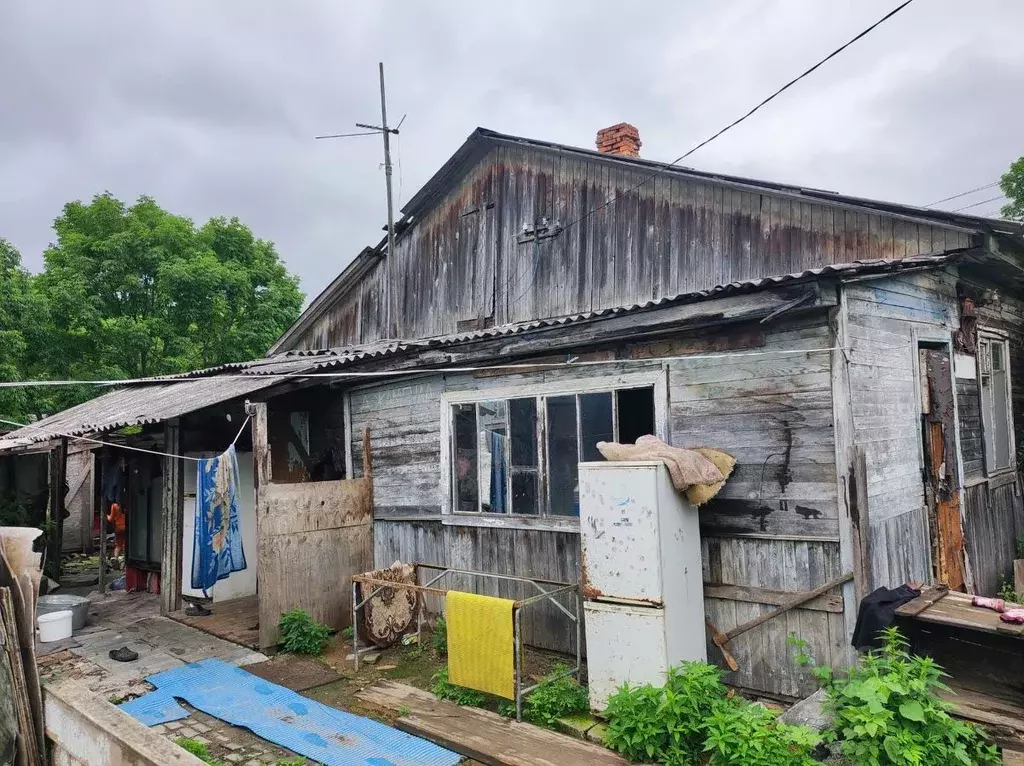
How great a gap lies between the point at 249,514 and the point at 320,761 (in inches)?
227

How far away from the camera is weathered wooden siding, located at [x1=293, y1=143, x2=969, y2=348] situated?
27.7 ft

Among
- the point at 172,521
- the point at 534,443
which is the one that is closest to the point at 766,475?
the point at 534,443

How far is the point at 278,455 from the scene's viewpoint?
9.34m

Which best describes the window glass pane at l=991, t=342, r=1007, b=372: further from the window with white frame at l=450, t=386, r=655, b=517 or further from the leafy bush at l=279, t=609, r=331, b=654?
the leafy bush at l=279, t=609, r=331, b=654

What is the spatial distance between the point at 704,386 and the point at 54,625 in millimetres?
8332

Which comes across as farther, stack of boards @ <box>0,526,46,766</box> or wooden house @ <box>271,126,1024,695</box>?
wooden house @ <box>271,126,1024,695</box>

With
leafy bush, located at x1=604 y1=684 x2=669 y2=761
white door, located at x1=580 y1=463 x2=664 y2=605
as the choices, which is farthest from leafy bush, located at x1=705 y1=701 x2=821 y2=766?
white door, located at x1=580 y1=463 x2=664 y2=605

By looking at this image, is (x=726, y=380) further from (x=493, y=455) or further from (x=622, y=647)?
(x=493, y=455)

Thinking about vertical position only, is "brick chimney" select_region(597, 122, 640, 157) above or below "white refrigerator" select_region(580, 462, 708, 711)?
above

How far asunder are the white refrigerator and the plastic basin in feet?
23.6

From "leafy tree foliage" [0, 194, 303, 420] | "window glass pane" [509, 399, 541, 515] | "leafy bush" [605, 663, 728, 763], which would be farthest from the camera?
"leafy tree foliage" [0, 194, 303, 420]

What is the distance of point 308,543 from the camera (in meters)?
8.07

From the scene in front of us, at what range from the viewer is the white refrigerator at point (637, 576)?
5.24m

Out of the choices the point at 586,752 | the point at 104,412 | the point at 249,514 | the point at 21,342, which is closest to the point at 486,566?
the point at 586,752
